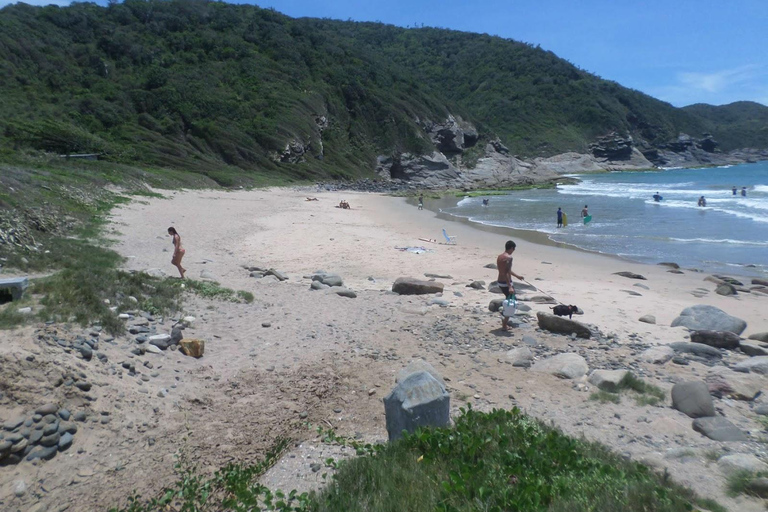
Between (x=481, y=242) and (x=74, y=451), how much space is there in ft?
56.4

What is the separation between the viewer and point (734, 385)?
18.7 ft

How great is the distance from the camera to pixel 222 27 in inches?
3039

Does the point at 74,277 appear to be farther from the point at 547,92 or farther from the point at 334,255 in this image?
the point at 547,92

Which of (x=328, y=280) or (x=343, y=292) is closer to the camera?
(x=343, y=292)

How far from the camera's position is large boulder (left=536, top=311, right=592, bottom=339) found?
7625 millimetres

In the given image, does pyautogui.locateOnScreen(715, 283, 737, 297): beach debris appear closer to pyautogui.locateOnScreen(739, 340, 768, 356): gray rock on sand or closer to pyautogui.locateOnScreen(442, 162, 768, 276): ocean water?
pyautogui.locateOnScreen(442, 162, 768, 276): ocean water

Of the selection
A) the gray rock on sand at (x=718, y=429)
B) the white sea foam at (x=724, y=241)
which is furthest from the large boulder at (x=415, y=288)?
the white sea foam at (x=724, y=241)

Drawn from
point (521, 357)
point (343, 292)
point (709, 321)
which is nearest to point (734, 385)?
point (521, 357)

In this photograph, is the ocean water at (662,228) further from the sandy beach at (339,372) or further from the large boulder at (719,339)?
the large boulder at (719,339)

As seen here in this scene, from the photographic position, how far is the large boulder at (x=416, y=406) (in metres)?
4.04

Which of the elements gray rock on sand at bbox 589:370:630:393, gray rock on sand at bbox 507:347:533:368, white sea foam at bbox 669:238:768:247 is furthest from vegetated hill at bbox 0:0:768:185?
gray rock on sand at bbox 589:370:630:393

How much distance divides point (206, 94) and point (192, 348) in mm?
59360

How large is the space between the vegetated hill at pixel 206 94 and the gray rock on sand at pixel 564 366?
118ft

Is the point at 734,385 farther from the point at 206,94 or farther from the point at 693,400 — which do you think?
the point at 206,94
